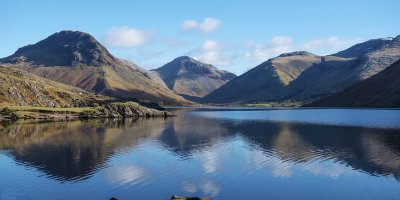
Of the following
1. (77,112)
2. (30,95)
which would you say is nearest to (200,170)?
(77,112)

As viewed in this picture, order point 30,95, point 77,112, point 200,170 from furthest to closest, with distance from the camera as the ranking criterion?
point 30,95 < point 77,112 < point 200,170

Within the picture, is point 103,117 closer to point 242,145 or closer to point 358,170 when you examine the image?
point 242,145

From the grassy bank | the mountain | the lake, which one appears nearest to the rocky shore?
the grassy bank

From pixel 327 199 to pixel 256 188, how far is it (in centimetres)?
720

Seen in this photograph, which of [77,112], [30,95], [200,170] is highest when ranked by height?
[30,95]

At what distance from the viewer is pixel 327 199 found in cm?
3045

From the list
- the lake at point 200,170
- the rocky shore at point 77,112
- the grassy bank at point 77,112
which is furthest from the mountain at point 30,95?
the lake at point 200,170

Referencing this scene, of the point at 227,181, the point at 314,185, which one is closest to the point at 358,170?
the point at 314,185

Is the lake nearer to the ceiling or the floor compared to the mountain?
nearer to the floor

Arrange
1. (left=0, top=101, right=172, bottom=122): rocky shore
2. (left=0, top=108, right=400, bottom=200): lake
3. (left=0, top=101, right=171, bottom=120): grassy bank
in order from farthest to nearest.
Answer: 1. (left=0, top=101, right=171, bottom=120): grassy bank
2. (left=0, top=101, right=172, bottom=122): rocky shore
3. (left=0, top=108, right=400, bottom=200): lake

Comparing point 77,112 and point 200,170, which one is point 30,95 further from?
point 200,170

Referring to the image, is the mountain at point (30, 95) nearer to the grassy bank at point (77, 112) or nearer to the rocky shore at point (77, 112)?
the grassy bank at point (77, 112)

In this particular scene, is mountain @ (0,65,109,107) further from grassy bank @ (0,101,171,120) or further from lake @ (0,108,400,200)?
lake @ (0,108,400,200)

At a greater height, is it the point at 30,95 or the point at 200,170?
the point at 30,95
